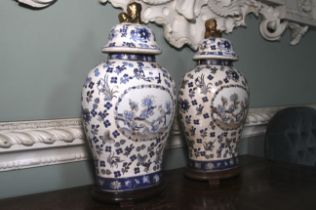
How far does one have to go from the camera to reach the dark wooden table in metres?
0.61

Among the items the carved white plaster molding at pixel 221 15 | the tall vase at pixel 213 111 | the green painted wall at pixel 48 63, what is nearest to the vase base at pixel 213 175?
the tall vase at pixel 213 111

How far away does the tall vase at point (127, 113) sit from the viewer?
1.95 ft

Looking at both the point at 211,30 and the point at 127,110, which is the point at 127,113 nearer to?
the point at 127,110

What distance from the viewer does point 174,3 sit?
0.91m

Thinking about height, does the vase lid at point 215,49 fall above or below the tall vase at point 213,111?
above

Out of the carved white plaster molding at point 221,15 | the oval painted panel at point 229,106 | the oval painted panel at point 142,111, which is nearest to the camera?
the oval painted panel at point 142,111

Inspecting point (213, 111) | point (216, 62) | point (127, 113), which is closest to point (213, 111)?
point (213, 111)

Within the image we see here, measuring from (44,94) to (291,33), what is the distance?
1.00 metres

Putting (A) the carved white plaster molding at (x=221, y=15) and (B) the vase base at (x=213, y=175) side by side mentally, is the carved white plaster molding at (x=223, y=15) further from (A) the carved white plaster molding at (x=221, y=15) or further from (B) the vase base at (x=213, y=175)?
(B) the vase base at (x=213, y=175)

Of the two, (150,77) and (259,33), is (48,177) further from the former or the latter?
(259,33)

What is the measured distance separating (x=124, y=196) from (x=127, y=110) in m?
0.16

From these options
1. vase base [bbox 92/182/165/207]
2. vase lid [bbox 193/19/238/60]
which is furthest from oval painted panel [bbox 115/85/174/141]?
vase lid [bbox 193/19/238/60]

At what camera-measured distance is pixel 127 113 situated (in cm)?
59

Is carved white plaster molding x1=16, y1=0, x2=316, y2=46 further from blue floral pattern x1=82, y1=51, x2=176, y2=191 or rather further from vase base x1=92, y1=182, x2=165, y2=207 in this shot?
vase base x1=92, y1=182, x2=165, y2=207
